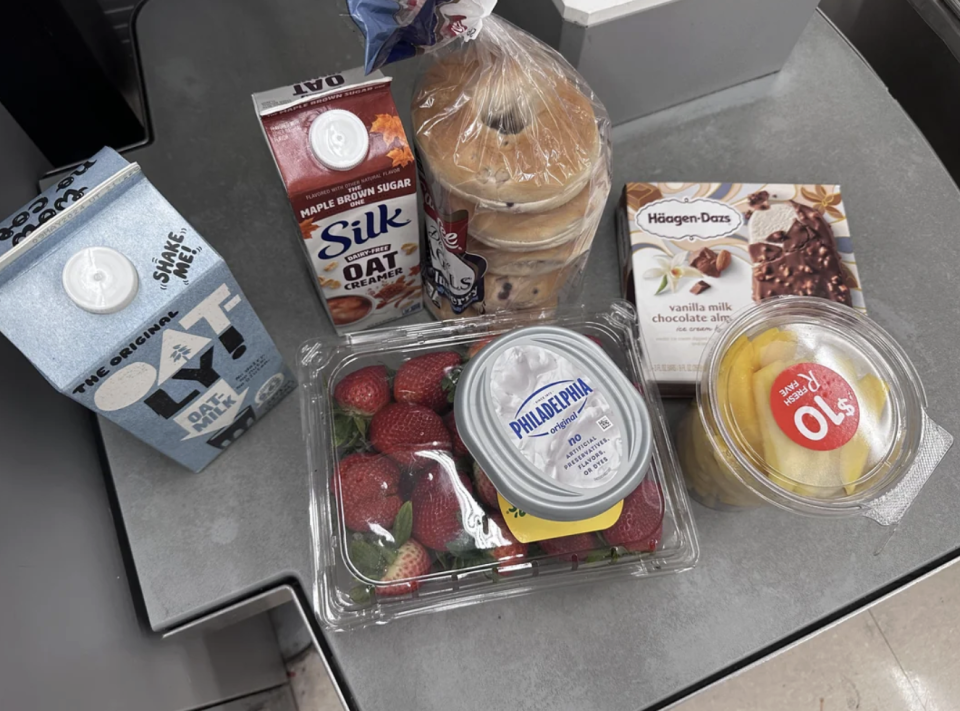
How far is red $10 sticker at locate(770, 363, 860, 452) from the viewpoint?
0.57 meters

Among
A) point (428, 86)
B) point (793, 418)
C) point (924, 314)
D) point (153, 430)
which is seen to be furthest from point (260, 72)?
point (924, 314)

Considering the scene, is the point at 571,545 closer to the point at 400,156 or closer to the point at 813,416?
the point at 813,416

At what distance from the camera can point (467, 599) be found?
0.61m

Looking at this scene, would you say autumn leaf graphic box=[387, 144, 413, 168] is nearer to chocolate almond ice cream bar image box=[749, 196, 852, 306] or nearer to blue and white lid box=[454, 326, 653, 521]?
blue and white lid box=[454, 326, 653, 521]

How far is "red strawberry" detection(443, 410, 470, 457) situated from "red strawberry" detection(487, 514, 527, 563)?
0.19 ft

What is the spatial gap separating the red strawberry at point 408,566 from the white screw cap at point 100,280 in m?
0.29

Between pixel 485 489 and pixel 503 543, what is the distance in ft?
0.16

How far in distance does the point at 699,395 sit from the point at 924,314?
1.19 feet

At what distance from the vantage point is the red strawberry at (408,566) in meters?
0.58

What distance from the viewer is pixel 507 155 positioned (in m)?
0.58

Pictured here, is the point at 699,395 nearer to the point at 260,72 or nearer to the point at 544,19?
the point at 544,19

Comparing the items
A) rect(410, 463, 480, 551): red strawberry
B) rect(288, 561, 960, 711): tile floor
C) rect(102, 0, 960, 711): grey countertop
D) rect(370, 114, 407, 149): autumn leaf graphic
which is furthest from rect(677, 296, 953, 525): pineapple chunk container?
rect(288, 561, 960, 711): tile floor

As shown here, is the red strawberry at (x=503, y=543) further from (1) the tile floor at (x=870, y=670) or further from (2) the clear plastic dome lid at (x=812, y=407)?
(1) the tile floor at (x=870, y=670)

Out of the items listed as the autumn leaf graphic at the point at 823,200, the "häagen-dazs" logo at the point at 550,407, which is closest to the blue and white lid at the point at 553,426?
the "häagen-dazs" logo at the point at 550,407
